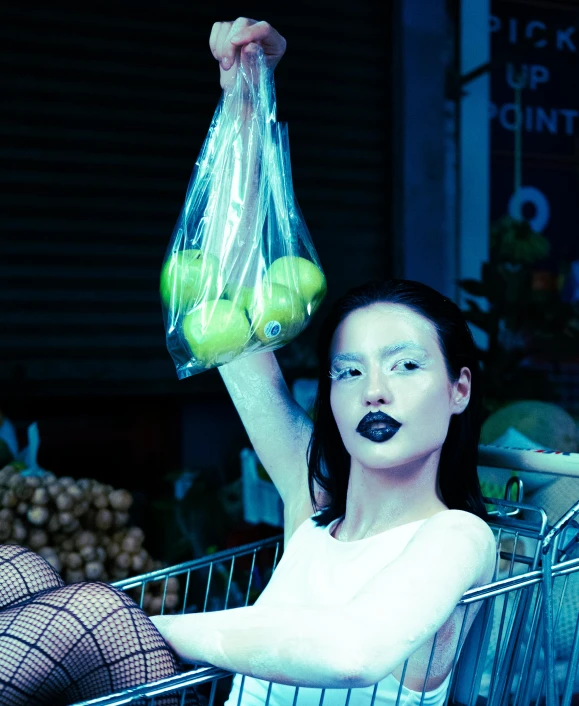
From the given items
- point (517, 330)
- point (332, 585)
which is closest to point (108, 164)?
point (517, 330)

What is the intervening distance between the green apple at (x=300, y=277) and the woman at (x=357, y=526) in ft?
0.27

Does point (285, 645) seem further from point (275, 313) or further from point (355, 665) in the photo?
point (275, 313)

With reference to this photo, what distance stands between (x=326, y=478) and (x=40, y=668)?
0.79 metres

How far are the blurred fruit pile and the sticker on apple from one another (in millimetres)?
1101

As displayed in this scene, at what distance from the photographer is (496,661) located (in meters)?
1.80

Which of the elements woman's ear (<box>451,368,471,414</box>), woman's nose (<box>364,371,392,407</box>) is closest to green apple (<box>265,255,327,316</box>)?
woman's nose (<box>364,371,392,407</box>)

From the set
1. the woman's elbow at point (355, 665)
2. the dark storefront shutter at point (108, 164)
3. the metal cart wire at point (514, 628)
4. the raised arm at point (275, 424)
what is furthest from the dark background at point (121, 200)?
the woman's elbow at point (355, 665)

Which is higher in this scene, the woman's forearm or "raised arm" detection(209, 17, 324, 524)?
"raised arm" detection(209, 17, 324, 524)

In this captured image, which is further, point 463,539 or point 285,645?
point 463,539

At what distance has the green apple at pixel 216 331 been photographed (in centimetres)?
182

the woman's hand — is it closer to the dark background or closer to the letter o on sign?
the dark background

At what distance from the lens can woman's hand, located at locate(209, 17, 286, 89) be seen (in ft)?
6.55

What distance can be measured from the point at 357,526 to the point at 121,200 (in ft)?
7.09

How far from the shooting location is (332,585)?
181cm
